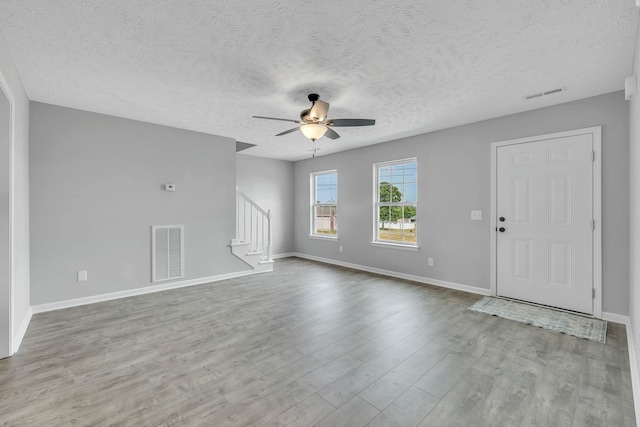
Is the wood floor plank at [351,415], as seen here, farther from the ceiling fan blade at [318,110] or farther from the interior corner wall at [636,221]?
the ceiling fan blade at [318,110]

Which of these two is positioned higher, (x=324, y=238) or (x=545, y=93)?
(x=545, y=93)

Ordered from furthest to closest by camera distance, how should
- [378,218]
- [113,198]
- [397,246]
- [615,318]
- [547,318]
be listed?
[378,218]
[397,246]
[113,198]
[547,318]
[615,318]

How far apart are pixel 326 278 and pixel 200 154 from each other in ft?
9.94

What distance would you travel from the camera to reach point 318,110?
3039 millimetres

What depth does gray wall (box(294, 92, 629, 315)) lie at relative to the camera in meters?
3.15

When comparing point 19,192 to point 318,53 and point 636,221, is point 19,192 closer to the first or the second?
point 318,53

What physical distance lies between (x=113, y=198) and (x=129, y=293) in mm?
1359

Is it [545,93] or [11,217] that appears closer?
[11,217]

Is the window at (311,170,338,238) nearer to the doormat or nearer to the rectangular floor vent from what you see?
the rectangular floor vent

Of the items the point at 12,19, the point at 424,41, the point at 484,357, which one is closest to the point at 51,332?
the point at 12,19

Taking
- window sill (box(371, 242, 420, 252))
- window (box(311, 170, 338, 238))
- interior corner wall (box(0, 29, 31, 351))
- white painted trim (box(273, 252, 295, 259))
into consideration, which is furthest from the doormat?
interior corner wall (box(0, 29, 31, 351))

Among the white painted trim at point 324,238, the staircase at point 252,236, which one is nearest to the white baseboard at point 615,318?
the white painted trim at point 324,238

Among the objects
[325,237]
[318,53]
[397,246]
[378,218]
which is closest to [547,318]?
[397,246]

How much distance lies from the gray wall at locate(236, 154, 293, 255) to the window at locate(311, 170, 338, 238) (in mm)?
732
